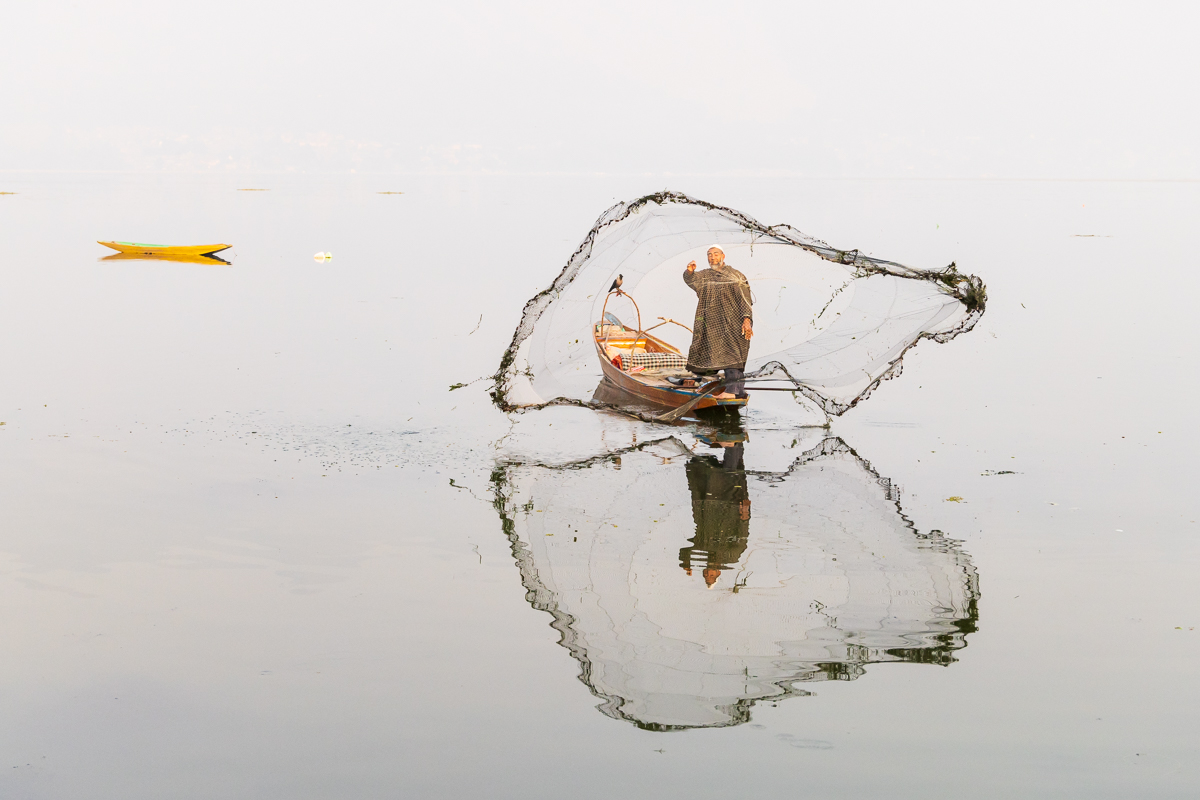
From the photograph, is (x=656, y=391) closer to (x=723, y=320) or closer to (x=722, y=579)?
(x=723, y=320)

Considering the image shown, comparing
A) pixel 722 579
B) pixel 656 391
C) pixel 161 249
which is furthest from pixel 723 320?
pixel 161 249

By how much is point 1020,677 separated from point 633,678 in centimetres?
252

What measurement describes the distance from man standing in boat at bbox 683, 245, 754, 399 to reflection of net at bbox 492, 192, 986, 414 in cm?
31

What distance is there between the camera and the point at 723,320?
→ 14023 mm

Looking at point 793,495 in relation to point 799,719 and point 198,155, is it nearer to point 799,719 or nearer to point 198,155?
point 799,719

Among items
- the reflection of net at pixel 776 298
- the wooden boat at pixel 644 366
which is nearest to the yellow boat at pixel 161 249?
the wooden boat at pixel 644 366

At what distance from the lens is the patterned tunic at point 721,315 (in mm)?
13992

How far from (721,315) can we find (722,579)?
5595 mm

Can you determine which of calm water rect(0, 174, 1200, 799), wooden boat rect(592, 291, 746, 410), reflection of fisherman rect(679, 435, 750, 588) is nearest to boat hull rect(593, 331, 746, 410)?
wooden boat rect(592, 291, 746, 410)

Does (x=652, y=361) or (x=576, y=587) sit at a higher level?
(x=652, y=361)

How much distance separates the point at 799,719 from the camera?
6711 millimetres

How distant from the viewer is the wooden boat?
1456cm

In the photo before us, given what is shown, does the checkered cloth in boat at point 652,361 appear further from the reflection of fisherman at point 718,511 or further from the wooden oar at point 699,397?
the reflection of fisherman at point 718,511

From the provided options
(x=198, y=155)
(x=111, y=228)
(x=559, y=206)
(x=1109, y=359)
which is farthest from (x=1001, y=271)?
(x=198, y=155)
